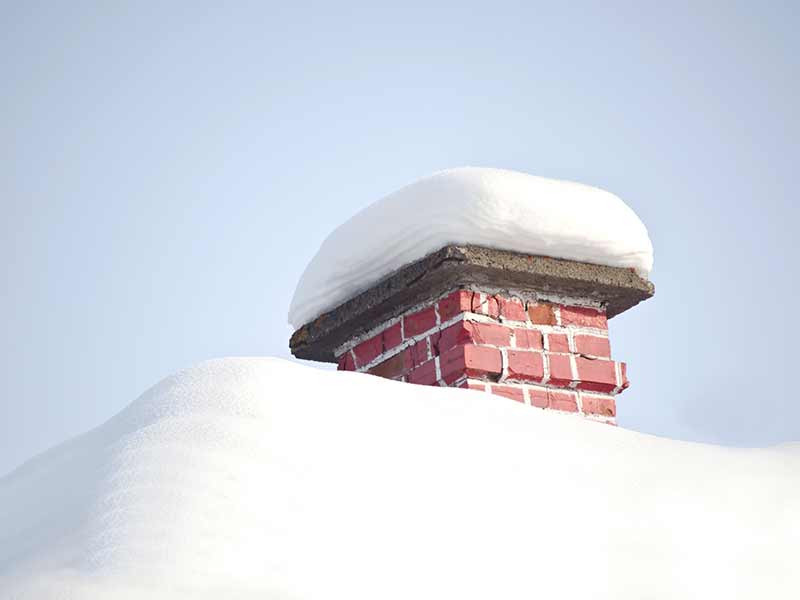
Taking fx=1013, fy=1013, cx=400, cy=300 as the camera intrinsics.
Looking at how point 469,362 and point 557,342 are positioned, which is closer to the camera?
point 469,362

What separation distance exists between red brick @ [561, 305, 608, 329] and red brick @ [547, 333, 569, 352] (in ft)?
0.14

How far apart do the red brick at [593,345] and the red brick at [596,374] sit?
0.02m

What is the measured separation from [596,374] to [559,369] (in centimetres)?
12

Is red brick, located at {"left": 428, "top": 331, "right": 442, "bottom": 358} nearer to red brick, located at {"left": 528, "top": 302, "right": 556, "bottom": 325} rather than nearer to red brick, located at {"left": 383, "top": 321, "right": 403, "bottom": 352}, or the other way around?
red brick, located at {"left": 383, "top": 321, "right": 403, "bottom": 352}

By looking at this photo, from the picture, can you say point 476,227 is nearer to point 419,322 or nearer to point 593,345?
point 419,322

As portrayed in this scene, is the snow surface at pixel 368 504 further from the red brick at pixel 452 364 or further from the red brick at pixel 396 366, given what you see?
the red brick at pixel 396 366

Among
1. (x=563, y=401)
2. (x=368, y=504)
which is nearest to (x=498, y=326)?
(x=563, y=401)

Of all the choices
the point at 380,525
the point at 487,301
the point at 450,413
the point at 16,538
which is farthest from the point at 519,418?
the point at 487,301

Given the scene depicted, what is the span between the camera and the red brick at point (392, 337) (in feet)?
8.52

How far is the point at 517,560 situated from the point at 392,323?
1.59 meters

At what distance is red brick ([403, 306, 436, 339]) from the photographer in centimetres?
250

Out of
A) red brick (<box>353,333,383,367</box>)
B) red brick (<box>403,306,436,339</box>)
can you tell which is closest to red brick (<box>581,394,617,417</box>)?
red brick (<box>403,306,436,339</box>)

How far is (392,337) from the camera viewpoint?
8.59ft

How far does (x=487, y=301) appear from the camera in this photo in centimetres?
246
